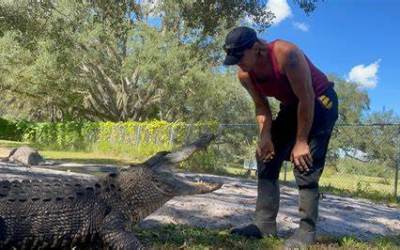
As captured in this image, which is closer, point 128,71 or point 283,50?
point 283,50

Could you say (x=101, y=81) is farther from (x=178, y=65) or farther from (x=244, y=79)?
(x=244, y=79)

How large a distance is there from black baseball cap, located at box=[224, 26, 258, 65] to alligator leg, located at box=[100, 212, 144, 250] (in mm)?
1580

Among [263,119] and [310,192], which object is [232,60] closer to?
[263,119]

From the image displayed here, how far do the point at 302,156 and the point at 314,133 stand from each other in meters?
0.26

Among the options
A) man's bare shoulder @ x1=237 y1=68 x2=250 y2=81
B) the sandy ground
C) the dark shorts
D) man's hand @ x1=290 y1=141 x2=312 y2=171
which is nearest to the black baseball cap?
man's bare shoulder @ x1=237 y1=68 x2=250 y2=81

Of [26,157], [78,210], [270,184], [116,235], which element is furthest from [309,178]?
[26,157]

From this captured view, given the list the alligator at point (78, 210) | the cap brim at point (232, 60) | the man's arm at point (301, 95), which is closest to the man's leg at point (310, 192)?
the man's arm at point (301, 95)

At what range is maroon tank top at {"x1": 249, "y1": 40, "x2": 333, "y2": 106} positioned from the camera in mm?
4453

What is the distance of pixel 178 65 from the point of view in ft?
103

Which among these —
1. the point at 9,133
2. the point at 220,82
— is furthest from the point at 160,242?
the point at 9,133

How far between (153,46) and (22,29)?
55.1ft

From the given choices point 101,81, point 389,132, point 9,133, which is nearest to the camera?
point 389,132

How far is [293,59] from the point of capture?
4.29 m

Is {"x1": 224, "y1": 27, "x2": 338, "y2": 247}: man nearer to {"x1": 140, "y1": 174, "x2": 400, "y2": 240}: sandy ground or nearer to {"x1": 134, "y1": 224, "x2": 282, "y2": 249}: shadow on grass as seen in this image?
{"x1": 134, "y1": 224, "x2": 282, "y2": 249}: shadow on grass
